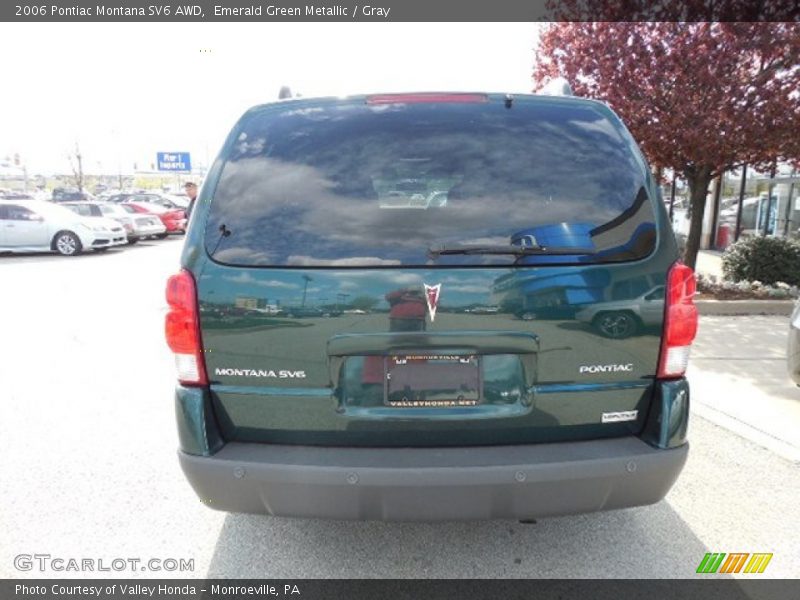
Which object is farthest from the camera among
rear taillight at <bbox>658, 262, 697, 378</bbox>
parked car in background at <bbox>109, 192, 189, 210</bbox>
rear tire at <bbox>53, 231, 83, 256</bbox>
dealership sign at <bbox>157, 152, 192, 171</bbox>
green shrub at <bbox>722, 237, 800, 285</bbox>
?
dealership sign at <bbox>157, 152, 192, 171</bbox>

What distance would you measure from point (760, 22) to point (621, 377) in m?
7.14

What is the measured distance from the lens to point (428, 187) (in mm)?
2119

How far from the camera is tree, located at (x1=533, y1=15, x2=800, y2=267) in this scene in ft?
22.1

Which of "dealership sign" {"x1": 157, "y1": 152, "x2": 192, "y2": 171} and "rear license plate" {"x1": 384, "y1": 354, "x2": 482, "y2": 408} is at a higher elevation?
"rear license plate" {"x1": 384, "y1": 354, "x2": 482, "y2": 408}

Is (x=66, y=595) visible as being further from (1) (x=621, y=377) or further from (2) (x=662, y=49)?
(2) (x=662, y=49)

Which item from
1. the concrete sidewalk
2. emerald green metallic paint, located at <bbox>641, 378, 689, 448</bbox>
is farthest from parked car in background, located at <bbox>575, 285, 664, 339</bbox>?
the concrete sidewalk

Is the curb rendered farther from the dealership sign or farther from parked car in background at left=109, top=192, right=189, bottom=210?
the dealership sign

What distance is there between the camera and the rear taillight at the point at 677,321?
2.05 metres

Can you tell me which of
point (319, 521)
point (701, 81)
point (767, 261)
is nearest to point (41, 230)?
point (319, 521)

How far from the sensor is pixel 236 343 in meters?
2.01

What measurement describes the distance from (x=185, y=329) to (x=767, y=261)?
9.14 meters

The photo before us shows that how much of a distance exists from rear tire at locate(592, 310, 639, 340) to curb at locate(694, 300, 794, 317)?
20.1 ft

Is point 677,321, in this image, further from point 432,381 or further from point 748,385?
point 748,385

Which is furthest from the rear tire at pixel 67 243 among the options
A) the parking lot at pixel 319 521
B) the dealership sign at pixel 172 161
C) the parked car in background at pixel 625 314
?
the dealership sign at pixel 172 161
